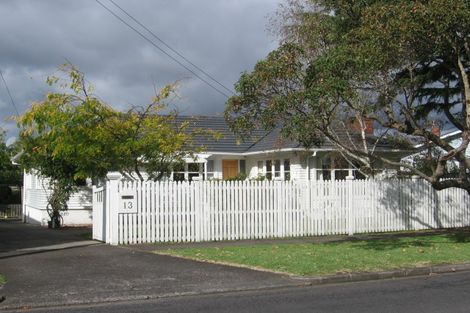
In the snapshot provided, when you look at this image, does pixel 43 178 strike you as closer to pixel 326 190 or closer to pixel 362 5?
pixel 326 190

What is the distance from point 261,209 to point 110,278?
7852 millimetres

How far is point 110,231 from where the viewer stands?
16875 millimetres

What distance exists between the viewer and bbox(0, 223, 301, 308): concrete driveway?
9.57m

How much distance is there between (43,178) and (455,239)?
17.1 m

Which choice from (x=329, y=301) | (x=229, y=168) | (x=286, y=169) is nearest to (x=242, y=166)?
(x=229, y=168)

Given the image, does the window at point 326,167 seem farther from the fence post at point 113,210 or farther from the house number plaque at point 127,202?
the fence post at point 113,210

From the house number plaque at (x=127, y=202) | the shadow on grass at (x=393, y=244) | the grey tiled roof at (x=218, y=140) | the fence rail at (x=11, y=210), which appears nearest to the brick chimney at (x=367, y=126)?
the grey tiled roof at (x=218, y=140)

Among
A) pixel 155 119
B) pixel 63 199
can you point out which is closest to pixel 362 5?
pixel 155 119

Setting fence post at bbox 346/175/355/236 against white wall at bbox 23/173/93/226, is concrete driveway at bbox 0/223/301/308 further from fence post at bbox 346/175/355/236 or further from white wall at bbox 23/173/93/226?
white wall at bbox 23/173/93/226

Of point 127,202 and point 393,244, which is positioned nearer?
point 393,244

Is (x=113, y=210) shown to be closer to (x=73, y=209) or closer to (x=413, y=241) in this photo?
(x=413, y=241)

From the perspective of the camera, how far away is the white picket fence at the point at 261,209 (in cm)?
1700

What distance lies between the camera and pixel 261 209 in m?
18.3

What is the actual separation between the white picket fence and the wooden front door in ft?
35.3
